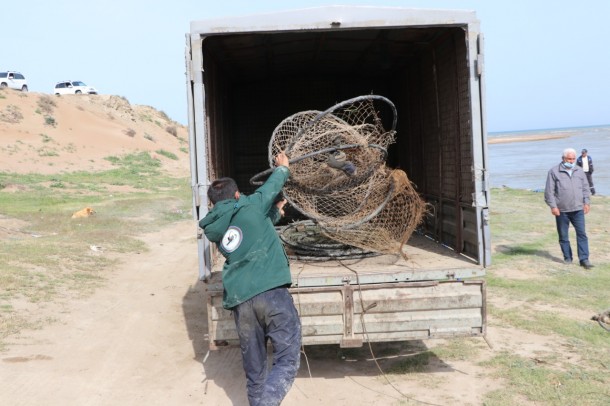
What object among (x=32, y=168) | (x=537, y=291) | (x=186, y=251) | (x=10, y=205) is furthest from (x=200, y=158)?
(x=32, y=168)

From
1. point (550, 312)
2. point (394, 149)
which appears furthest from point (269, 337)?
point (394, 149)

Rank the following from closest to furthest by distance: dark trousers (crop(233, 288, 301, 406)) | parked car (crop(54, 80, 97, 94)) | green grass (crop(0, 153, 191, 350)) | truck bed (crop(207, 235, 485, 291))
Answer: dark trousers (crop(233, 288, 301, 406)), truck bed (crop(207, 235, 485, 291)), green grass (crop(0, 153, 191, 350)), parked car (crop(54, 80, 97, 94))

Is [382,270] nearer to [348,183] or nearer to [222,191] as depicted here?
[348,183]

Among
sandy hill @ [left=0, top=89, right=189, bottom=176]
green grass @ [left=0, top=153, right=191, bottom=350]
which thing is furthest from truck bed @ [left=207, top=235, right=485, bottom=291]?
sandy hill @ [left=0, top=89, right=189, bottom=176]

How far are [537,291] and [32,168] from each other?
26352 millimetres

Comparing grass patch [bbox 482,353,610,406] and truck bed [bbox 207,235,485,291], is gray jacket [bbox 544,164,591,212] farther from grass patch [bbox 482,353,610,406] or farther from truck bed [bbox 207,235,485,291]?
grass patch [bbox 482,353,610,406]

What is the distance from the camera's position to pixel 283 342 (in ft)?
13.5

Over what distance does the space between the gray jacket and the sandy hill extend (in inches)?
977

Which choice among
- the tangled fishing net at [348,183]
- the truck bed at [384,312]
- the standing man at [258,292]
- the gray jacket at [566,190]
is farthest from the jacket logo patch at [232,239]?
the gray jacket at [566,190]

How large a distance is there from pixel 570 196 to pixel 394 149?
108 inches

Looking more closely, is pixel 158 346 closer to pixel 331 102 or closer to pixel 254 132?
pixel 254 132

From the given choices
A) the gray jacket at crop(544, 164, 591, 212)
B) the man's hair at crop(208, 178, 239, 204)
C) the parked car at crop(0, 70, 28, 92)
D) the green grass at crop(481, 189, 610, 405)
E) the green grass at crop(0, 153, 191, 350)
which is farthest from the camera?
the parked car at crop(0, 70, 28, 92)

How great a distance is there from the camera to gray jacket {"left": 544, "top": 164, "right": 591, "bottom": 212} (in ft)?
29.7

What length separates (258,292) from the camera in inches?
161
